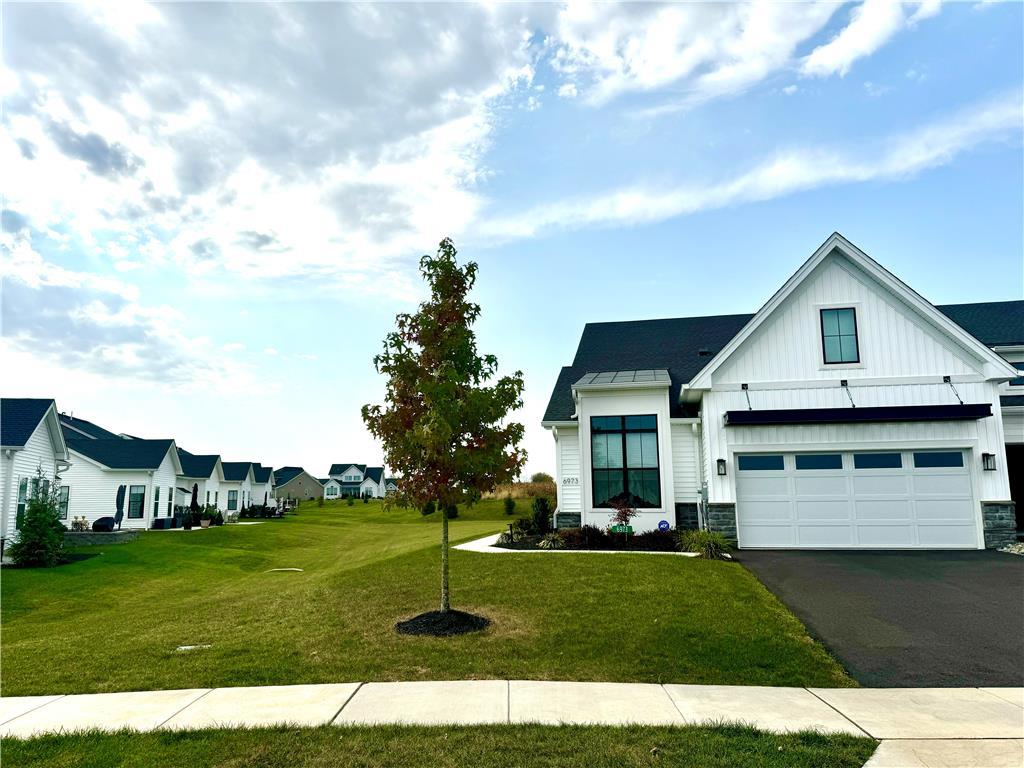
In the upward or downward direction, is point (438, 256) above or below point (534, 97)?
below

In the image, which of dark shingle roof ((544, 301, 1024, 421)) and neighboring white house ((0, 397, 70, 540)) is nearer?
dark shingle roof ((544, 301, 1024, 421))

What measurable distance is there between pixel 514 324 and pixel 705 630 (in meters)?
9.81

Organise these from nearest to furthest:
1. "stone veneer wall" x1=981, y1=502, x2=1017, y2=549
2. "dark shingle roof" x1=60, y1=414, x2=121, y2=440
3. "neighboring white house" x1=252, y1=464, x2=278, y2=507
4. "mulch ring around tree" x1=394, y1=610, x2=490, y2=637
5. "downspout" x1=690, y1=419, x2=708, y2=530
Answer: "mulch ring around tree" x1=394, y1=610, x2=490, y2=637
"stone veneer wall" x1=981, y1=502, x2=1017, y2=549
"downspout" x1=690, y1=419, x2=708, y2=530
"dark shingle roof" x1=60, y1=414, x2=121, y2=440
"neighboring white house" x1=252, y1=464, x2=278, y2=507

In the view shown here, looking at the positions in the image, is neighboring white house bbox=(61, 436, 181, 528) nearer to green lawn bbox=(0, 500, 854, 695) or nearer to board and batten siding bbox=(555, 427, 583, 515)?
green lawn bbox=(0, 500, 854, 695)

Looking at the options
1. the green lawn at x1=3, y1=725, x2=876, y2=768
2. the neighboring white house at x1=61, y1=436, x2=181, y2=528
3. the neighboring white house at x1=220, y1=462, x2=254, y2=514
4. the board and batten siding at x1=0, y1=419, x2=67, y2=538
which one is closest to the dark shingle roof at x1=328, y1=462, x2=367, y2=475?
the neighboring white house at x1=220, y1=462, x2=254, y2=514

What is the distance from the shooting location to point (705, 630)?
922 centimetres

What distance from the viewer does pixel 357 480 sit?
105500 millimetres

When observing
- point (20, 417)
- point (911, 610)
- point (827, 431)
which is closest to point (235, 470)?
point (20, 417)

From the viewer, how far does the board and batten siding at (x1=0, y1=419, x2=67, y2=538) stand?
77.1 ft

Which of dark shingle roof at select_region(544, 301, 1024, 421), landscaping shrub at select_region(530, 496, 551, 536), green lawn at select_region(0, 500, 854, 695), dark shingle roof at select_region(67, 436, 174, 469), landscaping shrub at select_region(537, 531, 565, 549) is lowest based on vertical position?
green lawn at select_region(0, 500, 854, 695)

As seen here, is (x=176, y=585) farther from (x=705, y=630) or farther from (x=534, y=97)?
(x=534, y=97)

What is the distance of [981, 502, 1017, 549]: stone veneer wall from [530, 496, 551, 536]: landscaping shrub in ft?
40.2

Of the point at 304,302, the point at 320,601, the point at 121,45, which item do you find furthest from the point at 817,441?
the point at 121,45

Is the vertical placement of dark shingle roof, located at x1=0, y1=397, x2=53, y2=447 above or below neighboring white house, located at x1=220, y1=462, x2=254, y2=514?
above
